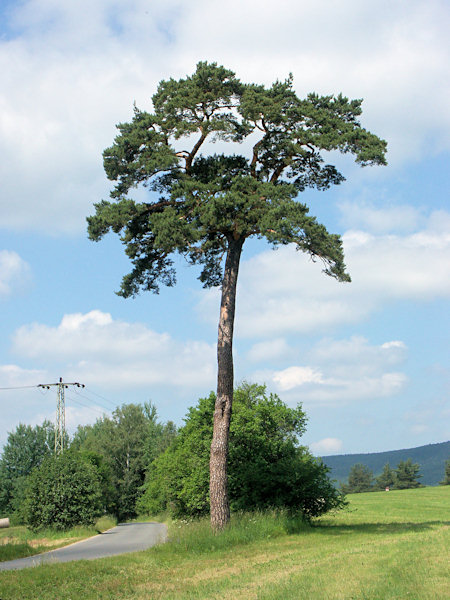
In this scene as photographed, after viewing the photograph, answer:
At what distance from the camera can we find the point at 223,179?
19797mm

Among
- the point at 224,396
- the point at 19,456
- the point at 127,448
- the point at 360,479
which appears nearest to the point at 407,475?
the point at 360,479

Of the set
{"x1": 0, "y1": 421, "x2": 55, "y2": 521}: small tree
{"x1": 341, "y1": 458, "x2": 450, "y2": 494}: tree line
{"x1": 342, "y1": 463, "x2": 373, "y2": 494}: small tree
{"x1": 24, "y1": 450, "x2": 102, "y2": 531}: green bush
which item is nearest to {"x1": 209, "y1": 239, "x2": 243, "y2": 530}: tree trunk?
{"x1": 24, "y1": 450, "x2": 102, "y2": 531}: green bush

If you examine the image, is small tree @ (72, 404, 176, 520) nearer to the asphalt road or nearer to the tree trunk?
the asphalt road

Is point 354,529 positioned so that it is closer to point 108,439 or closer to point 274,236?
point 274,236

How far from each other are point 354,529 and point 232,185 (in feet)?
38.3

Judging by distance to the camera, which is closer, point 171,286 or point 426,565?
point 426,565

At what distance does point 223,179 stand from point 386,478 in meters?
120

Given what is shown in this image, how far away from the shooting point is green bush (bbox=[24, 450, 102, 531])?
31.0 m

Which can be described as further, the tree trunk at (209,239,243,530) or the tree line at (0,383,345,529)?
the tree line at (0,383,345,529)

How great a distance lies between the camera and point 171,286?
846 inches

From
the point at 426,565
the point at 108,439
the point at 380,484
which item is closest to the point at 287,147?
the point at 426,565

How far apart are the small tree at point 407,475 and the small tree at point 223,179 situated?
345ft

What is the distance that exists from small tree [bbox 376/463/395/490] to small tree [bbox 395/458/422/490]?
4.95m

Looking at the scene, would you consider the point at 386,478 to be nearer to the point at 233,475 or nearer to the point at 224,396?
the point at 233,475
